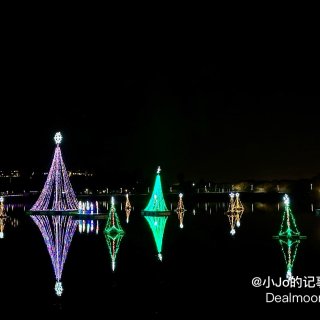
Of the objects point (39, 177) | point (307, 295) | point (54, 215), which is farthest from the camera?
point (39, 177)

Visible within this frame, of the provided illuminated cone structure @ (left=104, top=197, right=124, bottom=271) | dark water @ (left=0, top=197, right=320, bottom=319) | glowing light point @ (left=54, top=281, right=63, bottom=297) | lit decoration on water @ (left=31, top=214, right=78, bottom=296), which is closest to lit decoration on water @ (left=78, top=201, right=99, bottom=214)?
lit decoration on water @ (left=31, top=214, right=78, bottom=296)

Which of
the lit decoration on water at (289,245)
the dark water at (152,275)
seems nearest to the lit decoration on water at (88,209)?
the dark water at (152,275)

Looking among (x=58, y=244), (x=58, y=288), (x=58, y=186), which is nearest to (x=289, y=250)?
(x=58, y=244)

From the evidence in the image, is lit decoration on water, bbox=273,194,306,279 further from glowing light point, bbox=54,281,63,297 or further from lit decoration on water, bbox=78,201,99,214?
lit decoration on water, bbox=78,201,99,214

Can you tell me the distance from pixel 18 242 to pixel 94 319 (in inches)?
358

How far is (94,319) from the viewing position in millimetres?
6770

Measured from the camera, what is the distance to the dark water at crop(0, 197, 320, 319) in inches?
290

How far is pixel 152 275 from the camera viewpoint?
32.0 feet

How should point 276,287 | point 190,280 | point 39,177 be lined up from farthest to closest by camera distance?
point 39,177 → point 190,280 → point 276,287

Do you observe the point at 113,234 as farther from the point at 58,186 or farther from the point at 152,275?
the point at 58,186

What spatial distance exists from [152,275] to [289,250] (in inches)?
170

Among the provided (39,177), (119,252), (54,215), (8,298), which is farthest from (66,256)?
(39,177)

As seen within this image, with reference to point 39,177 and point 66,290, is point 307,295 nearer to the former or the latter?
point 66,290

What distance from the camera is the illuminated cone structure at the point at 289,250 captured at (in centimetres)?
1021
